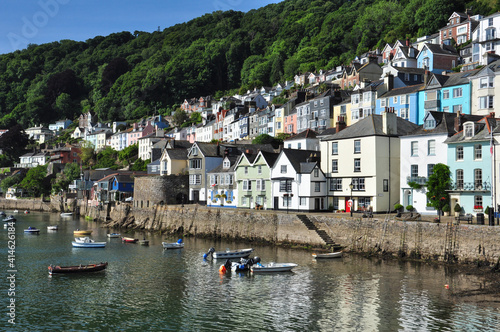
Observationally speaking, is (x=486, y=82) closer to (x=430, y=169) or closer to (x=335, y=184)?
(x=430, y=169)

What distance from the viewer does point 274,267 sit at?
118 ft

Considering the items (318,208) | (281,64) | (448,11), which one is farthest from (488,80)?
(281,64)

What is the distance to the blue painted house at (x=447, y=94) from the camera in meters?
60.0

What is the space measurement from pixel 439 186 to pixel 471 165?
303 centimetres

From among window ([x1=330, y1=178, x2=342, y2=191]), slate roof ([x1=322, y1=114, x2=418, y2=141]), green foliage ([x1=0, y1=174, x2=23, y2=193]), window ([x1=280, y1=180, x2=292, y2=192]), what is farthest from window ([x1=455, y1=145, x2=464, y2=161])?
green foliage ([x1=0, y1=174, x2=23, y2=193])

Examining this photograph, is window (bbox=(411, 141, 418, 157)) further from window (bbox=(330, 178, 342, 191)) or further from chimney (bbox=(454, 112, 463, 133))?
window (bbox=(330, 178, 342, 191))

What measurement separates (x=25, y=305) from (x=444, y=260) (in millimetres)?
27660

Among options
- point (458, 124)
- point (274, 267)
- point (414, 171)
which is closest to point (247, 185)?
point (414, 171)

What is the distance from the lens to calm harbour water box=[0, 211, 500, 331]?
24.8m

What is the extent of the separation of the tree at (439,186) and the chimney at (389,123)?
7.52 meters

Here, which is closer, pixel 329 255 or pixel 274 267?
pixel 274 267

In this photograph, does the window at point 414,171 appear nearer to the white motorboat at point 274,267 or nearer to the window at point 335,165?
the window at point 335,165

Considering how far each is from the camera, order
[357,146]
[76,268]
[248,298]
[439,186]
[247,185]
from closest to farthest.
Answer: [248,298] < [76,268] < [439,186] < [357,146] < [247,185]

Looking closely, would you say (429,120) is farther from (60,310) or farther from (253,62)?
(253,62)
